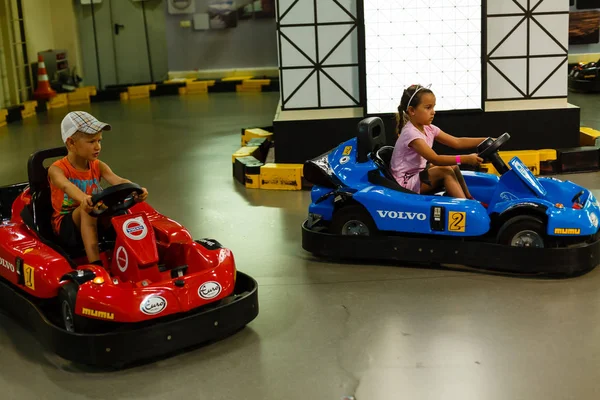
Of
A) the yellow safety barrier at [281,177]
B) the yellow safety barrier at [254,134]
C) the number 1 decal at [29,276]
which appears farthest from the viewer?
the yellow safety barrier at [254,134]

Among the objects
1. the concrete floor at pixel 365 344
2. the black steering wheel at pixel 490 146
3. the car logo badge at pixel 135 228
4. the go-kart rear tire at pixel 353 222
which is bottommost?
the concrete floor at pixel 365 344

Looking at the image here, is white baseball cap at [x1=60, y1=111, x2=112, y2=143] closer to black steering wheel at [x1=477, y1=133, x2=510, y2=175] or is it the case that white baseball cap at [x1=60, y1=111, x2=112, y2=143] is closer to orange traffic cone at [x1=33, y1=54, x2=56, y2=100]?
black steering wheel at [x1=477, y1=133, x2=510, y2=175]

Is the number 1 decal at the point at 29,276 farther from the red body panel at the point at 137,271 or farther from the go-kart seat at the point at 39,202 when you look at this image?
the go-kart seat at the point at 39,202

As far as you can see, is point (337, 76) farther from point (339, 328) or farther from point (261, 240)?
point (339, 328)

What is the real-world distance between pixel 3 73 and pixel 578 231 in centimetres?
862

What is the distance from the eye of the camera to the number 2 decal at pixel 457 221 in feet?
12.8

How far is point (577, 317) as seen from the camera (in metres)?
3.35

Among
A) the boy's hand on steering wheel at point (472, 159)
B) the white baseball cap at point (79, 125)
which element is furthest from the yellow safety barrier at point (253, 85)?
the white baseball cap at point (79, 125)

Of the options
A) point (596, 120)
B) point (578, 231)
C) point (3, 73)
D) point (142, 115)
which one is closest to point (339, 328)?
point (578, 231)

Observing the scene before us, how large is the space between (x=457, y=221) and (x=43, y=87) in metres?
8.60

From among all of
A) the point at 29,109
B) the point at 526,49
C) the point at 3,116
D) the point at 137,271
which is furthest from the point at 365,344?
the point at 29,109

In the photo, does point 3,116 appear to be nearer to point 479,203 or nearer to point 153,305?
point 479,203

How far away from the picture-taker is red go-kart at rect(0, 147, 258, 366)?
9.95 ft

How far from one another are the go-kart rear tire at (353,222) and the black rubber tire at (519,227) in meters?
0.64
